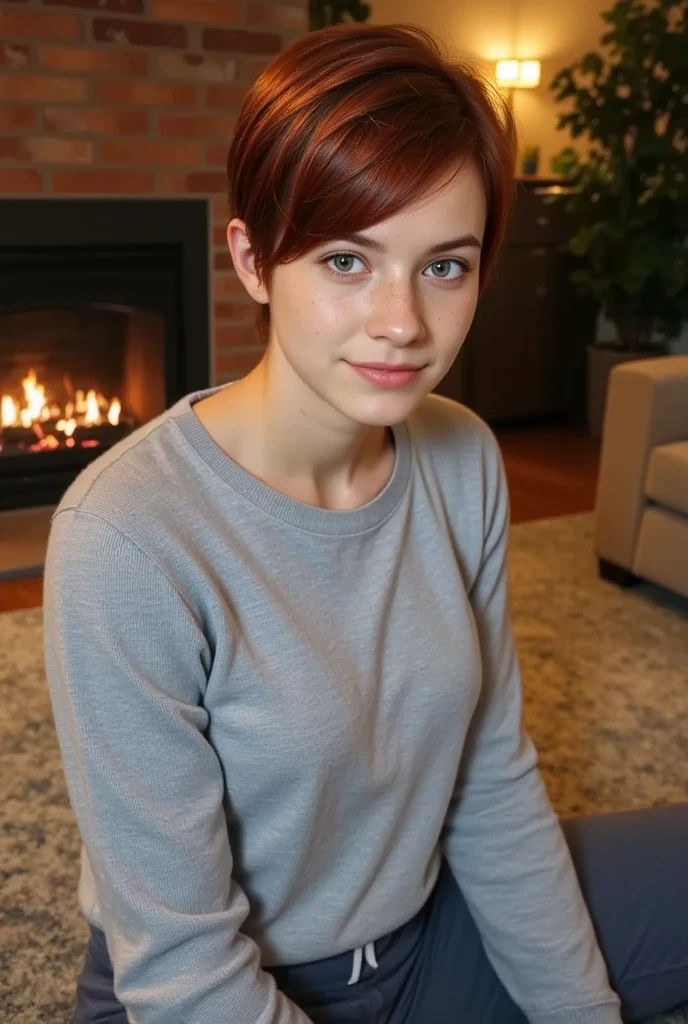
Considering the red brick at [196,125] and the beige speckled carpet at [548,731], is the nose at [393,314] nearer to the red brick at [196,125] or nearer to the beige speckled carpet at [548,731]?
the beige speckled carpet at [548,731]

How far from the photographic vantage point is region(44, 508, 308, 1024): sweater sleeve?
2.38 feet

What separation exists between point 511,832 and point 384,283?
57cm

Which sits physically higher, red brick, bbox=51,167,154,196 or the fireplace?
red brick, bbox=51,167,154,196

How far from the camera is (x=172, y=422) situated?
0.85 m

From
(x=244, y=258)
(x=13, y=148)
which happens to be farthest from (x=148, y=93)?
(x=244, y=258)

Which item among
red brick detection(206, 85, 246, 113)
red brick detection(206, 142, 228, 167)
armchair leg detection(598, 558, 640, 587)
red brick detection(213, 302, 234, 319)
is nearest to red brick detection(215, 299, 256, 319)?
red brick detection(213, 302, 234, 319)

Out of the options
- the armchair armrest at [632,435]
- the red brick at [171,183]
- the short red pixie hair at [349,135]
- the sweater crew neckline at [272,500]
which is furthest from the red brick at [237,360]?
the short red pixie hair at [349,135]

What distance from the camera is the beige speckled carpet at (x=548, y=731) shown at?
1.42 metres

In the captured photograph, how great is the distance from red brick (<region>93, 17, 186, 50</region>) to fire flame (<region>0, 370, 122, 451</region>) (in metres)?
0.88

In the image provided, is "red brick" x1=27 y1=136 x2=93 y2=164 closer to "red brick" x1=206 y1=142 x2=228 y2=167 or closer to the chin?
"red brick" x1=206 y1=142 x2=228 y2=167

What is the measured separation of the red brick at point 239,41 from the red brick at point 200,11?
0.03 metres

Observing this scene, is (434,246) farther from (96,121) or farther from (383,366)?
(96,121)

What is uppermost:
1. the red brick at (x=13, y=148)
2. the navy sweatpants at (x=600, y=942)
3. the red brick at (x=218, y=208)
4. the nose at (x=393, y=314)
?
the red brick at (x=13, y=148)

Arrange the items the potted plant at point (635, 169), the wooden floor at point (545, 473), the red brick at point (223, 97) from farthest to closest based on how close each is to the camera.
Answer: the potted plant at point (635, 169)
the wooden floor at point (545, 473)
the red brick at point (223, 97)
